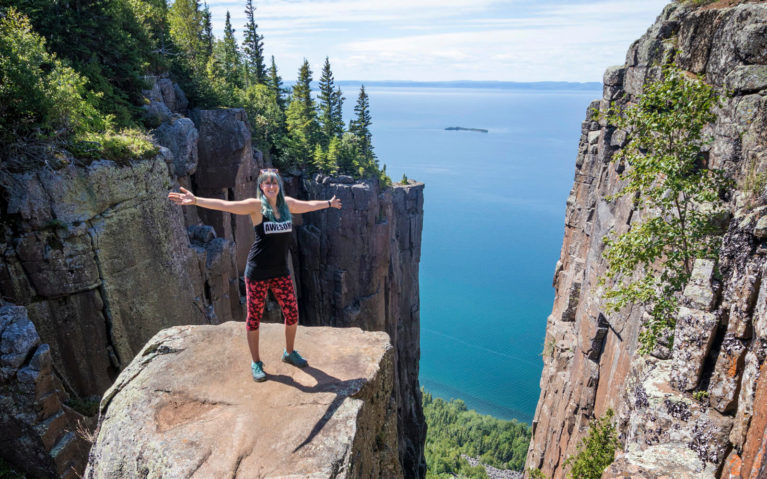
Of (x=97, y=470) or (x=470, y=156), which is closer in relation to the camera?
(x=97, y=470)

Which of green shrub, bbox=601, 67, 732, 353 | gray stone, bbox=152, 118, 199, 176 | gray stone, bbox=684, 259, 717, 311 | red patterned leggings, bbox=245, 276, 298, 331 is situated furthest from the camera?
gray stone, bbox=152, 118, 199, 176

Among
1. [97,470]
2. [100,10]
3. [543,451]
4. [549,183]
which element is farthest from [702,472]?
[549,183]

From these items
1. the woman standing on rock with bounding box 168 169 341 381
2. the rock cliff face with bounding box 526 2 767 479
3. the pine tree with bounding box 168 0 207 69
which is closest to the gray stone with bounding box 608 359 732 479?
the rock cliff face with bounding box 526 2 767 479

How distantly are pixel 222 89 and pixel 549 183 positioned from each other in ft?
459

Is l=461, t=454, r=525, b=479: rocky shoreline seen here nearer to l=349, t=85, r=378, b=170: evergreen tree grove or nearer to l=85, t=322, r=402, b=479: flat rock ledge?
l=349, t=85, r=378, b=170: evergreen tree grove

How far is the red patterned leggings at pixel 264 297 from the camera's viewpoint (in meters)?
7.00

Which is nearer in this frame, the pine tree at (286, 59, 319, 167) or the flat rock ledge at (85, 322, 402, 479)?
the flat rock ledge at (85, 322, 402, 479)

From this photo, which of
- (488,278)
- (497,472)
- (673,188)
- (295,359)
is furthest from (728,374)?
(488,278)

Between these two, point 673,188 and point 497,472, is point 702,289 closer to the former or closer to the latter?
point 673,188

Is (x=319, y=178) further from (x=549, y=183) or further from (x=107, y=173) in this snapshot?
(x=549, y=183)

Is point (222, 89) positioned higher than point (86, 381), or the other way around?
point (222, 89)

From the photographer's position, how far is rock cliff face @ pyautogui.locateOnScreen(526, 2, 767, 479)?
5367mm

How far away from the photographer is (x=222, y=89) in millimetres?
24469

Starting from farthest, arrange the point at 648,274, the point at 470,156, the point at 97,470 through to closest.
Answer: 1. the point at 470,156
2. the point at 648,274
3. the point at 97,470
